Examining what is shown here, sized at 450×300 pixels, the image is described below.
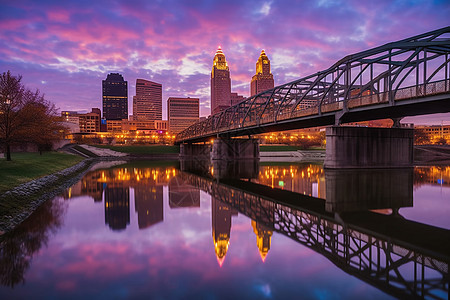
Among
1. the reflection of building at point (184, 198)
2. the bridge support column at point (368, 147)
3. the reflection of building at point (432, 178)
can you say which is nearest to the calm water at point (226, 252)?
the reflection of building at point (184, 198)

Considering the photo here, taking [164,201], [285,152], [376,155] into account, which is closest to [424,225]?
[164,201]

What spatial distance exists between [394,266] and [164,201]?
549 inches

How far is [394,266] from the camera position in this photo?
7.55 m

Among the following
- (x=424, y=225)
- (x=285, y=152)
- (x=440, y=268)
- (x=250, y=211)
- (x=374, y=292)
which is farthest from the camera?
Answer: (x=285, y=152)

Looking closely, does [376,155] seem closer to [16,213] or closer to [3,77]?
[16,213]

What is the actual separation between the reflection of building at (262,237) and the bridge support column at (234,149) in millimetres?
65748

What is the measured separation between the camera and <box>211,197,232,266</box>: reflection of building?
9.26 meters

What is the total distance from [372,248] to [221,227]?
19.3 ft

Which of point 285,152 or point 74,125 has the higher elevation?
point 74,125

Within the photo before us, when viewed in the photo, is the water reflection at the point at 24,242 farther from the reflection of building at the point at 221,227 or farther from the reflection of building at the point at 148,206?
the reflection of building at the point at 221,227

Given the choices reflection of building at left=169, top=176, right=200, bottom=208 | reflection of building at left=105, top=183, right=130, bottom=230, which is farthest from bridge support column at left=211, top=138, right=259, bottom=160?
reflection of building at left=105, top=183, right=130, bottom=230

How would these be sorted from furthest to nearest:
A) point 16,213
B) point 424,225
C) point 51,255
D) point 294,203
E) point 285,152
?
point 285,152, point 294,203, point 16,213, point 424,225, point 51,255

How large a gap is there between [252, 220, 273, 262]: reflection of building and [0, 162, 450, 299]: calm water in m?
0.04

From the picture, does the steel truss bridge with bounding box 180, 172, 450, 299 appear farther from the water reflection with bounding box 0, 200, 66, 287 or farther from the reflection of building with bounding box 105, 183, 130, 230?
the water reflection with bounding box 0, 200, 66, 287
